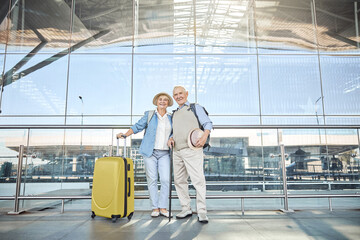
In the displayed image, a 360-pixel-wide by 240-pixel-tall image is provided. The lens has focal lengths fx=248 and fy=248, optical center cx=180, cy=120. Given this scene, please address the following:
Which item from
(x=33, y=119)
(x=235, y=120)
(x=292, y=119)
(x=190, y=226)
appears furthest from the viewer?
(x=292, y=119)

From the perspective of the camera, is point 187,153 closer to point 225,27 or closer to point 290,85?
point 290,85

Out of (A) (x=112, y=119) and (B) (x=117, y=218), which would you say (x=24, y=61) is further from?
(B) (x=117, y=218)

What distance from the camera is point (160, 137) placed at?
94.9 inches

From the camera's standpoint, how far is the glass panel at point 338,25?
7.52 meters

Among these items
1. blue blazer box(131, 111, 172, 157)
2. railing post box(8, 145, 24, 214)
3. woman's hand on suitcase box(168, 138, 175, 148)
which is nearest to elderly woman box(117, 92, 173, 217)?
blue blazer box(131, 111, 172, 157)

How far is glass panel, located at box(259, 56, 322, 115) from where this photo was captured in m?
7.15

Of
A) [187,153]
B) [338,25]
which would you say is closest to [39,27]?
[187,153]

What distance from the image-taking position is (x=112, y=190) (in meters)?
2.11

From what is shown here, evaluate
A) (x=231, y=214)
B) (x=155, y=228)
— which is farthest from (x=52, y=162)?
(x=231, y=214)

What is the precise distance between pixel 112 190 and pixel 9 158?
149 centimetres

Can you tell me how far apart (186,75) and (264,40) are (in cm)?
272

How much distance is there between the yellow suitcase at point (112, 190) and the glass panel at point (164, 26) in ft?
18.5

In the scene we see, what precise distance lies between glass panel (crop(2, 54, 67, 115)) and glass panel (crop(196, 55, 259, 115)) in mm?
3950

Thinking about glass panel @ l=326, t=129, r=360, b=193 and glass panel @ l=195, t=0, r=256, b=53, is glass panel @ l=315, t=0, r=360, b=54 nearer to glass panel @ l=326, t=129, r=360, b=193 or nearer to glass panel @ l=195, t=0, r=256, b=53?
glass panel @ l=195, t=0, r=256, b=53
